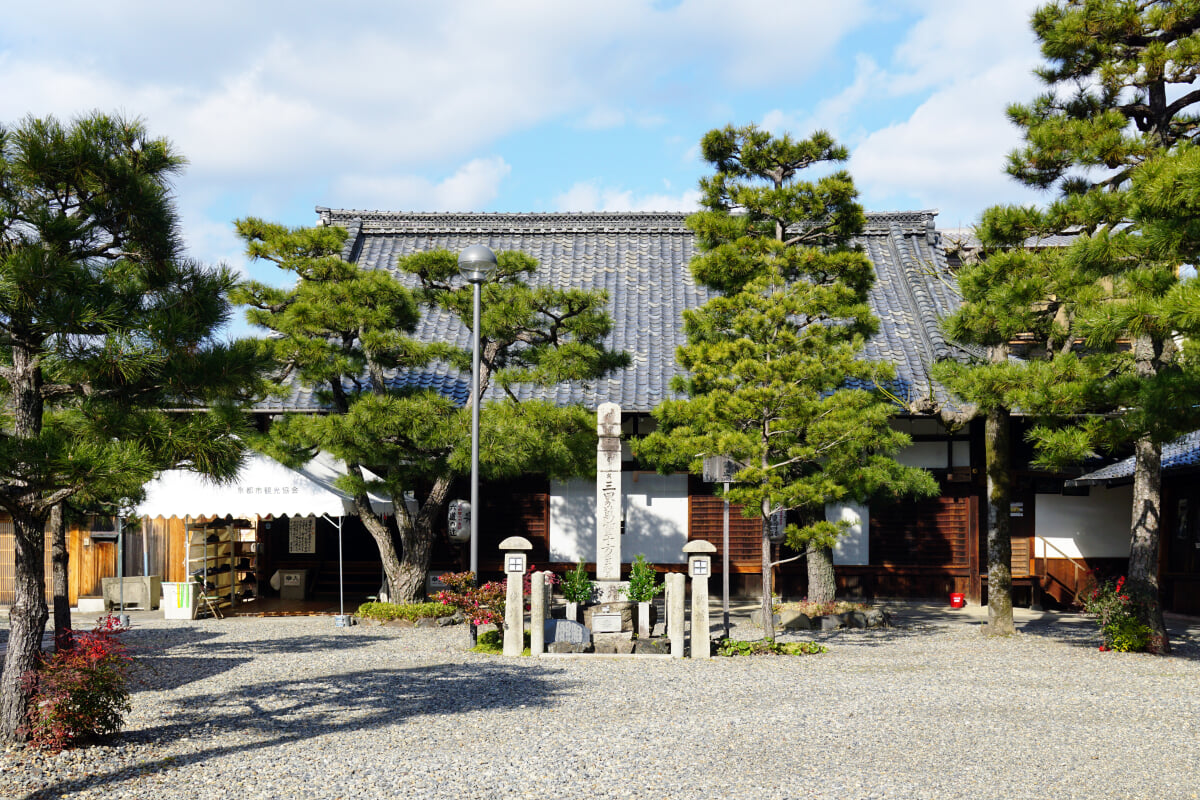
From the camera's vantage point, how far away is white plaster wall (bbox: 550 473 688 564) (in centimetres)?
1588

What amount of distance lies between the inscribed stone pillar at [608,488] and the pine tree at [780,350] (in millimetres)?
542

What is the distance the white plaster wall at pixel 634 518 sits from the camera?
15.9 metres

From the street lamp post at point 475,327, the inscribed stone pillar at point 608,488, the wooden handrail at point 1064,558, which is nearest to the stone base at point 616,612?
the inscribed stone pillar at point 608,488

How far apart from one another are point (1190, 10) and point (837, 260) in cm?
437

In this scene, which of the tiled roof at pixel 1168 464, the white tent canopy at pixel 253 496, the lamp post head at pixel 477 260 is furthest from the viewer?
the tiled roof at pixel 1168 464

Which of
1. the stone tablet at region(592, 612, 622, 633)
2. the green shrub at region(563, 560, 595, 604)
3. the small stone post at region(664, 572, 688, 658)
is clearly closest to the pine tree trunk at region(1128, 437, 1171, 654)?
the small stone post at region(664, 572, 688, 658)

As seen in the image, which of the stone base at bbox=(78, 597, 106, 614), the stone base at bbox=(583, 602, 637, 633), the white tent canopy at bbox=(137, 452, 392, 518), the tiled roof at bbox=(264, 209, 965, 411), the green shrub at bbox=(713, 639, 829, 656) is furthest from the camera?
the tiled roof at bbox=(264, 209, 965, 411)

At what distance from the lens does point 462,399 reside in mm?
15430

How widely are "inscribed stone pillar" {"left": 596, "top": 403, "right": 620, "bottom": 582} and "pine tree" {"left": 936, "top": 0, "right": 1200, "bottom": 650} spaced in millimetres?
4567

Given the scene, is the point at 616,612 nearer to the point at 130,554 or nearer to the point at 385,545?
the point at 385,545

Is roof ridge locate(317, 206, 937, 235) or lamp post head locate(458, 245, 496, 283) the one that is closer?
lamp post head locate(458, 245, 496, 283)

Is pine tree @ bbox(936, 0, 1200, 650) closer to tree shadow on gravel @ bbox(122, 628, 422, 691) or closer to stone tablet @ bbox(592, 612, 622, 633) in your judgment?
stone tablet @ bbox(592, 612, 622, 633)

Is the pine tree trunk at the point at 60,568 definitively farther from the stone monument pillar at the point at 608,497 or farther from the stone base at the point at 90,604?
the stone base at the point at 90,604

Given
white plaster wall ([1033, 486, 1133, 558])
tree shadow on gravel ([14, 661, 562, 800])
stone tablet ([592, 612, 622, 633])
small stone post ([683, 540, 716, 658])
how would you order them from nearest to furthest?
tree shadow on gravel ([14, 661, 562, 800]) → small stone post ([683, 540, 716, 658]) → stone tablet ([592, 612, 622, 633]) → white plaster wall ([1033, 486, 1133, 558])
